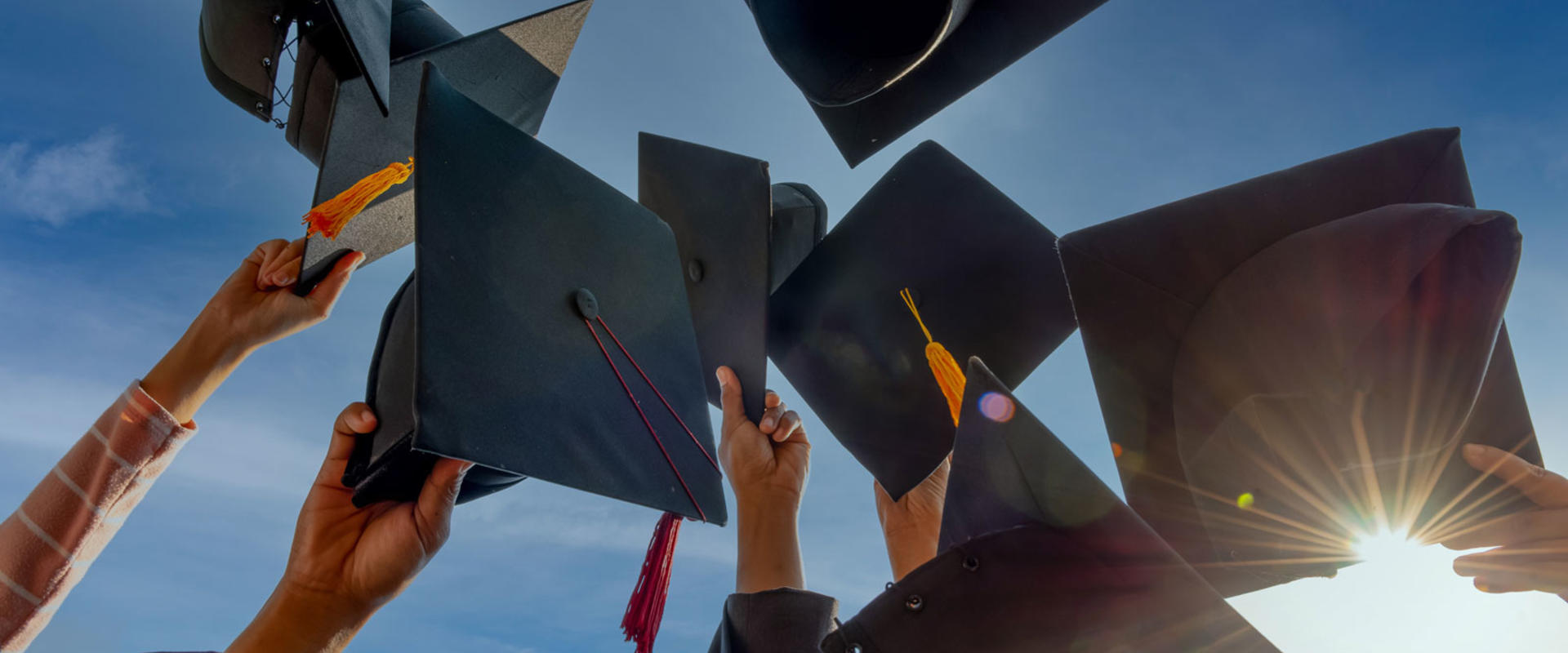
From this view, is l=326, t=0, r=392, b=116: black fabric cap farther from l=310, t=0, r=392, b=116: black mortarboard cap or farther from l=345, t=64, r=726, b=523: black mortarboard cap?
l=345, t=64, r=726, b=523: black mortarboard cap

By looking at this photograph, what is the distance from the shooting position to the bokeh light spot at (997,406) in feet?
3.96

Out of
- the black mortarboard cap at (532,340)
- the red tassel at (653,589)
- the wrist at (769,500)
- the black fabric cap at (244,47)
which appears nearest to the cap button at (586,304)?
the black mortarboard cap at (532,340)

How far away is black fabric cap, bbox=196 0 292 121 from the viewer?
2158 millimetres

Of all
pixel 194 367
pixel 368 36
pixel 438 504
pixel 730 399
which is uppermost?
pixel 368 36

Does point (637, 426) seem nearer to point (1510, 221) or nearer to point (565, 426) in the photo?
point (565, 426)

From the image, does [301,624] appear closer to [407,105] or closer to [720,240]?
[720,240]

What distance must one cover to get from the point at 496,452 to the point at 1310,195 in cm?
164

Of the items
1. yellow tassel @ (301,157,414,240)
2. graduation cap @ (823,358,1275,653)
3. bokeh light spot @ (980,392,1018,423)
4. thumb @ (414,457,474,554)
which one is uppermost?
yellow tassel @ (301,157,414,240)

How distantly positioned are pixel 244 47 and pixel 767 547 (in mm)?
2011

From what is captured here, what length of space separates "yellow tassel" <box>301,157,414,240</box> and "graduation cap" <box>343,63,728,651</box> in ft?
1.14

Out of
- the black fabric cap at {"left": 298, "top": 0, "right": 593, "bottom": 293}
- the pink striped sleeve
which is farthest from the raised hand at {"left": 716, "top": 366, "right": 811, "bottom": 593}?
the pink striped sleeve

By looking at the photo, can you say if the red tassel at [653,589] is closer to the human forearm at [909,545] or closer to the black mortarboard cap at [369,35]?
the human forearm at [909,545]

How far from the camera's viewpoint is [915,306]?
7.18ft

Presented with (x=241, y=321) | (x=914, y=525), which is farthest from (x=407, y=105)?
(x=914, y=525)
